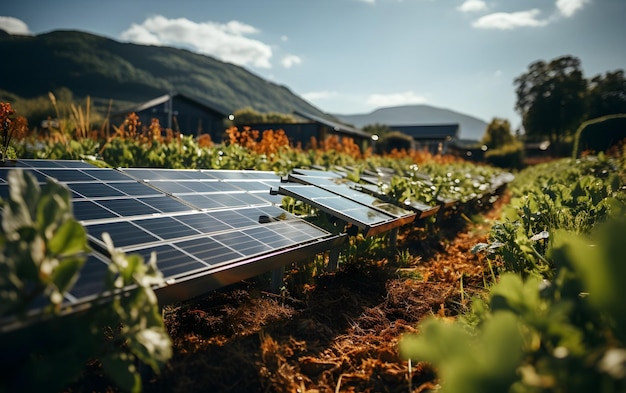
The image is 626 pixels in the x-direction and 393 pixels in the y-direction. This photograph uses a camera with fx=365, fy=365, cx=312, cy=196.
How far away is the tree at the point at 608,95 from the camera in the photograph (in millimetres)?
60781

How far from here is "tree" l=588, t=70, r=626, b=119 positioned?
6078 centimetres

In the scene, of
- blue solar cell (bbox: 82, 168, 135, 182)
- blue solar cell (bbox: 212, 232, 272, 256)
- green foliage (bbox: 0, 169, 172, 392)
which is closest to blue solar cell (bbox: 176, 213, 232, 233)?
blue solar cell (bbox: 212, 232, 272, 256)

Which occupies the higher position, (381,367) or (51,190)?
(51,190)

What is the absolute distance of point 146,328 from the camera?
160cm

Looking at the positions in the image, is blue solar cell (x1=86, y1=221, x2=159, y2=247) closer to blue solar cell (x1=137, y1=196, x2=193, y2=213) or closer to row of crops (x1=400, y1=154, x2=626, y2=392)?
blue solar cell (x1=137, y1=196, x2=193, y2=213)

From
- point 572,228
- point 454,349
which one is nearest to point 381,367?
point 454,349

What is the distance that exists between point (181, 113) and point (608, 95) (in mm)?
68446

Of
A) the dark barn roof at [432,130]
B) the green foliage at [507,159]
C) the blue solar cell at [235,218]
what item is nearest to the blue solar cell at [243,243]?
the blue solar cell at [235,218]

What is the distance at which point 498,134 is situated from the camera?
6675cm

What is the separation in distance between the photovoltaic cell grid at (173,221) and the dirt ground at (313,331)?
573 mm

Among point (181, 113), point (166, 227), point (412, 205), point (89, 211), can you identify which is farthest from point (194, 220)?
point (181, 113)

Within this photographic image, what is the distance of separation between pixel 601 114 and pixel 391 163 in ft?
216

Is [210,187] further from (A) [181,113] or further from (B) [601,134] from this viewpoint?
(A) [181,113]

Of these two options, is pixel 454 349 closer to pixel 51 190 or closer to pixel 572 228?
pixel 51 190
